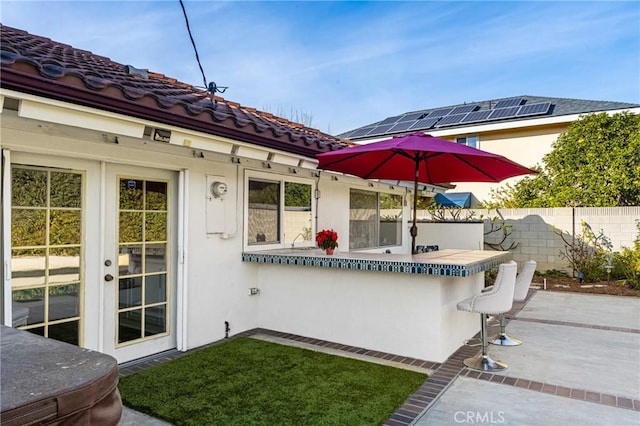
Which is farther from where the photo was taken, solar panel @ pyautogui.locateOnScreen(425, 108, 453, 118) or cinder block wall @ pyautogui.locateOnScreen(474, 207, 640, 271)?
solar panel @ pyautogui.locateOnScreen(425, 108, 453, 118)

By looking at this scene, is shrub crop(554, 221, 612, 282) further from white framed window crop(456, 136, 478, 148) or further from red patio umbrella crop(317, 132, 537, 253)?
red patio umbrella crop(317, 132, 537, 253)

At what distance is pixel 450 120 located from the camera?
19.4m

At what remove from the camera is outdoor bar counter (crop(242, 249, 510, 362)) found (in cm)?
571

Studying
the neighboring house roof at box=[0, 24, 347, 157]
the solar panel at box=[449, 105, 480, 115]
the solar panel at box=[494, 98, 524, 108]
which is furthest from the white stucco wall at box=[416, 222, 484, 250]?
the solar panel at box=[449, 105, 480, 115]

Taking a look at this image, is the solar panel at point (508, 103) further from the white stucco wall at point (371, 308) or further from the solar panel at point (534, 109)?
the white stucco wall at point (371, 308)

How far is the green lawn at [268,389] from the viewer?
13.3 feet

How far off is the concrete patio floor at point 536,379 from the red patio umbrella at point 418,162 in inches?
84.7

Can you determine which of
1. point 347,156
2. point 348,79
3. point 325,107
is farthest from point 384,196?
point 325,107

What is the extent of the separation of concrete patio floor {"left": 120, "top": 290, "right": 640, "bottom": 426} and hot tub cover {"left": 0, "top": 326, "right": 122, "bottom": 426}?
2.44 meters

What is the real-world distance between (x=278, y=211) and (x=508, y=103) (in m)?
16.8

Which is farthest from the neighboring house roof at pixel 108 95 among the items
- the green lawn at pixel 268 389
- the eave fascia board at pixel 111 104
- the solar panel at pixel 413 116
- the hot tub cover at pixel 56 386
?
the solar panel at pixel 413 116

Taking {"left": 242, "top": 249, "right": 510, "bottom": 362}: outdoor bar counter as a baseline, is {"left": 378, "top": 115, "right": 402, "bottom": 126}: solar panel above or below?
above

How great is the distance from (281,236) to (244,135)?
256cm

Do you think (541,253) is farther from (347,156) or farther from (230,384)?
(230,384)
